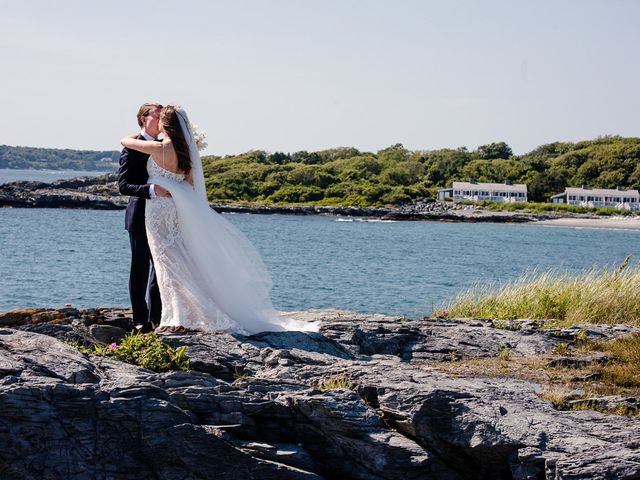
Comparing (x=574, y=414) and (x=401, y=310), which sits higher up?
(x=574, y=414)

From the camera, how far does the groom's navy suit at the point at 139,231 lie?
1004cm

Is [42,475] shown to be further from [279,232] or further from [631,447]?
[279,232]

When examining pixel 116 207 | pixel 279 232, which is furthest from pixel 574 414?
pixel 116 207

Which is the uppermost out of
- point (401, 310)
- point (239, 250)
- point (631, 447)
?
point (239, 250)

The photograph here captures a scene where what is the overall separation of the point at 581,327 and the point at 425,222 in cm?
10751

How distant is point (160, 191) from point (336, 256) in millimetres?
52396

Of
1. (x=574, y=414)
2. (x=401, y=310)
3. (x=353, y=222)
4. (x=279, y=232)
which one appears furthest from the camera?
(x=353, y=222)

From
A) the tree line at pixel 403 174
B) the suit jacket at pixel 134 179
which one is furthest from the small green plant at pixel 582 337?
the tree line at pixel 403 174

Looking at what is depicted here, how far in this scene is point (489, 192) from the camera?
143125 mm

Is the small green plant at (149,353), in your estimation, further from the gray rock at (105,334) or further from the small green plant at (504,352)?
the small green plant at (504,352)

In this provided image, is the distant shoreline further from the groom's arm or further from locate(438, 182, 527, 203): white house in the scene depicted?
the groom's arm

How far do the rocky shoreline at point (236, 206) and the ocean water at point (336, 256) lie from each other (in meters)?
5.53

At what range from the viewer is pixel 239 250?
→ 10.4 meters

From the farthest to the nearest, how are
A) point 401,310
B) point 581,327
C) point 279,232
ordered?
point 279,232 < point 401,310 < point 581,327
